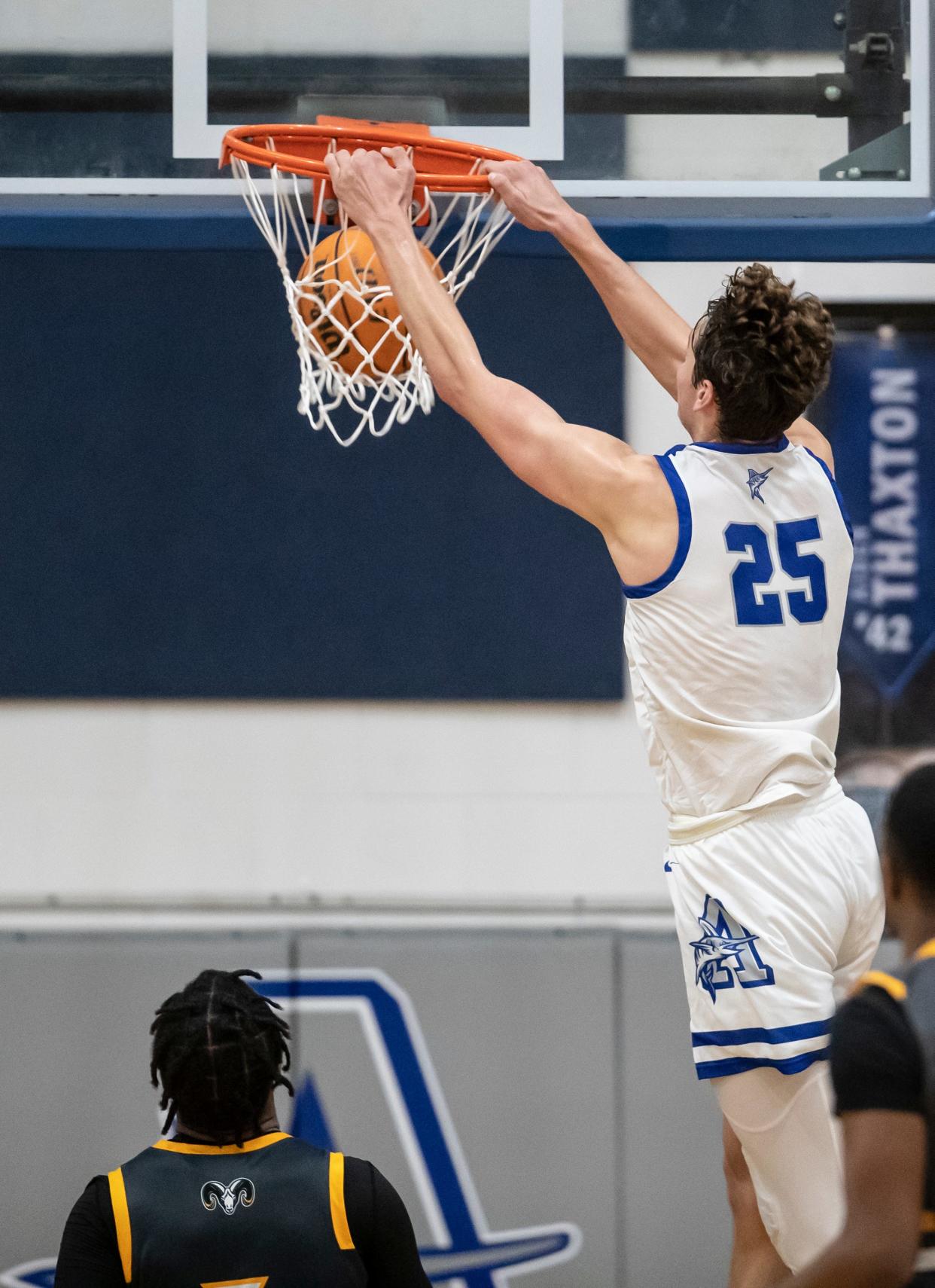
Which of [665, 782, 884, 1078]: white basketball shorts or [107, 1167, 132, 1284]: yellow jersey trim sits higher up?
[665, 782, 884, 1078]: white basketball shorts

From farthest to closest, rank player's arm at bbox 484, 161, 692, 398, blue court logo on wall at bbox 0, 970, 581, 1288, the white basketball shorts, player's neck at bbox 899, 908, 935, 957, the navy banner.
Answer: the navy banner
blue court logo on wall at bbox 0, 970, 581, 1288
player's arm at bbox 484, 161, 692, 398
the white basketball shorts
player's neck at bbox 899, 908, 935, 957

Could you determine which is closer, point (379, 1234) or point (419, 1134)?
point (379, 1234)

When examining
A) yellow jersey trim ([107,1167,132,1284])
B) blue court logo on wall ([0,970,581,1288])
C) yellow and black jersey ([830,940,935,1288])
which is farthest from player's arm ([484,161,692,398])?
blue court logo on wall ([0,970,581,1288])

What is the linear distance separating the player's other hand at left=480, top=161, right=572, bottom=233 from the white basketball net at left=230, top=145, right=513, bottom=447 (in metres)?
0.15

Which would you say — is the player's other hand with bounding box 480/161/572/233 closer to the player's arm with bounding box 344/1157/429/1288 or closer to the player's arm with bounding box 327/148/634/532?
the player's arm with bounding box 327/148/634/532

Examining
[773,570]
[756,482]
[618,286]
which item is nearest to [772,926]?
[773,570]

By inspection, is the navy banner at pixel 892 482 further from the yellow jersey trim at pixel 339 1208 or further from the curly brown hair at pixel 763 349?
the yellow jersey trim at pixel 339 1208

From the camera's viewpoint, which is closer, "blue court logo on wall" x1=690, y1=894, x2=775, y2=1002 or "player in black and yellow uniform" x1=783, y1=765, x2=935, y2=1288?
"player in black and yellow uniform" x1=783, y1=765, x2=935, y2=1288

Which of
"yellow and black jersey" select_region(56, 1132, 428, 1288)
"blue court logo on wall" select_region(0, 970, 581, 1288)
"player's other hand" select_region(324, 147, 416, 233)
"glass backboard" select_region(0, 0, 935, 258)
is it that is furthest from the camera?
"blue court logo on wall" select_region(0, 970, 581, 1288)

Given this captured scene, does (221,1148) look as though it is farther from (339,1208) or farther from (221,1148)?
(339,1208)

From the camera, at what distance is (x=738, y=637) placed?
2.31m

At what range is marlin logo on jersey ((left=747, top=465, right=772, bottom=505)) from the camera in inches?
92.8

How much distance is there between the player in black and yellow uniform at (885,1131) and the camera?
134cm

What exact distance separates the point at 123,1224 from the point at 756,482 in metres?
1.42
